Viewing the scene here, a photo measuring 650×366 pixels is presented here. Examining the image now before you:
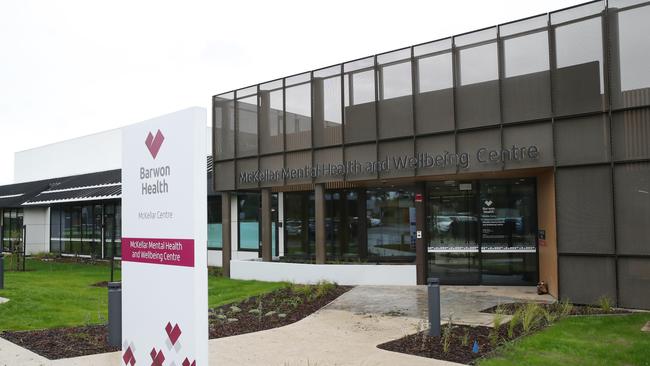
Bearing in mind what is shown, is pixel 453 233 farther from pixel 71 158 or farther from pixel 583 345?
pixel 71 158

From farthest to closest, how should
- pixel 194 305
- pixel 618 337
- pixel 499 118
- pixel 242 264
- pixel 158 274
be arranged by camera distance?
pixel 242 264
pixel 499 118
pixel 618 337
pixel 158 274
pixel 194 305

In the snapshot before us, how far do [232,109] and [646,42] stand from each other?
1355 centimetres

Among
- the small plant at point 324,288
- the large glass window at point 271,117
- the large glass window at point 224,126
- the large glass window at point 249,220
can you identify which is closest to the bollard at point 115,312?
the small plant at point 324,288

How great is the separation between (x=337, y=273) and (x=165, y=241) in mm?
12969

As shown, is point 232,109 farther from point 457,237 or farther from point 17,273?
point 17,273

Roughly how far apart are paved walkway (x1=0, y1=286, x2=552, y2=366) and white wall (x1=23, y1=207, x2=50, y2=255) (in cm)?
2708

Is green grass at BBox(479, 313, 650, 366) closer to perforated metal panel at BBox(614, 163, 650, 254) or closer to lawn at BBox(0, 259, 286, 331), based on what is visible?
perforated metal panel at BBox(614, 163, 650, 254)

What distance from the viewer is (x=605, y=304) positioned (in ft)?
38.9

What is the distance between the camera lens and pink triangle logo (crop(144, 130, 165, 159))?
4.96 m

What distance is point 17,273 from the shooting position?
2295cm

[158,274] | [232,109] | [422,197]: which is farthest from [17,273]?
[158,274]

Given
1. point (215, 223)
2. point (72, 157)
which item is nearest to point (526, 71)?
point (215, 223)

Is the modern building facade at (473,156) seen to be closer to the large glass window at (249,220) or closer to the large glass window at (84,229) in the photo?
the large glass window at (249,220)

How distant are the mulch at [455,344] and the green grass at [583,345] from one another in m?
0.35
